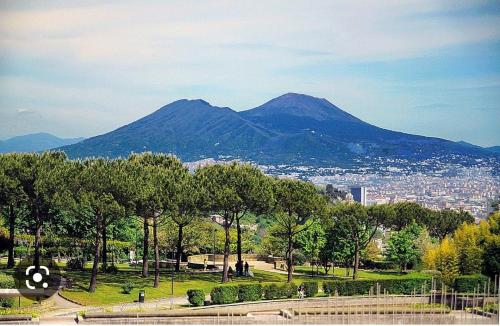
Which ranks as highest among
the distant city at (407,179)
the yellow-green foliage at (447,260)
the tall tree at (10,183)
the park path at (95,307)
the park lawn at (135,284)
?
the distant city at (407,179)

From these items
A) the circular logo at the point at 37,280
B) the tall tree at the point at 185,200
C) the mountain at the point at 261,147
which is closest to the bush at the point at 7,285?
the circular logo at the point at 37,280

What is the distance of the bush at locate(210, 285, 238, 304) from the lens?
29.7m

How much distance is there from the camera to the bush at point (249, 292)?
30531 millimetres

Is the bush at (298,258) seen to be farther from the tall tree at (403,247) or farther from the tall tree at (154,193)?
the tall tree at (154,193)

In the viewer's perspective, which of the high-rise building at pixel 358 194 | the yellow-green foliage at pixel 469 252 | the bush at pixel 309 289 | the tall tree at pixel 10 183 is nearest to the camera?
the bush at pixel 309 289

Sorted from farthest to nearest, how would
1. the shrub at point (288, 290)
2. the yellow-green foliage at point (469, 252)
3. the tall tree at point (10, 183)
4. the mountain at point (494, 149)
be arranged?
1. the mountain at point (494, 149)
2. the yellow-green foliage at point (469, 252)
3. the tall tree at point (10, 183)
4. the shrub at point (288, 290)

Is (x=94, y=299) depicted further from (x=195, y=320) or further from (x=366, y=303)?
(x=366, y=303)

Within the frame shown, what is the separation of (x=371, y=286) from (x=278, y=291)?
13.2 ft

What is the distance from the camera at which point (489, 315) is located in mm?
27797

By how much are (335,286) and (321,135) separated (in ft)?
548

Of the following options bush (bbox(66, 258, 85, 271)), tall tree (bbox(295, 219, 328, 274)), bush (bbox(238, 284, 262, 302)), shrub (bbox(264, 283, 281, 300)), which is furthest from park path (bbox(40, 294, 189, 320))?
tall tree (bbox(295, 219, 328, 274))

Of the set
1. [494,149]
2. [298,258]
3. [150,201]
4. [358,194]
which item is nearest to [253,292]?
[150,201]

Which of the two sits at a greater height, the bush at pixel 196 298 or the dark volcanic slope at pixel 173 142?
the dark volcanic slope at pixel 173 142

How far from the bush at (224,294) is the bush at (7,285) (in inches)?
265
